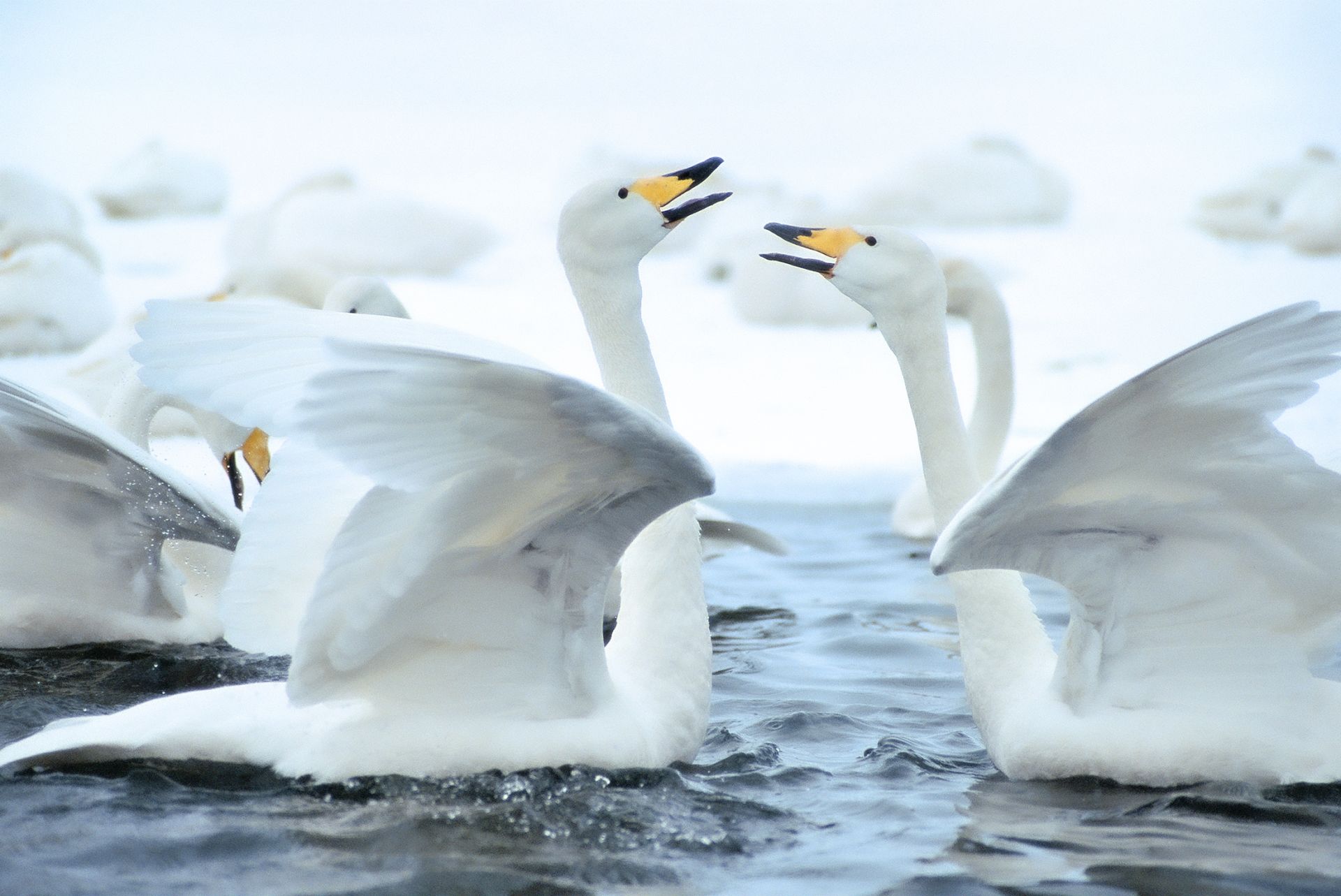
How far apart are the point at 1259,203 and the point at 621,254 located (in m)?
13.5

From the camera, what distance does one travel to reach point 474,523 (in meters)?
3.54

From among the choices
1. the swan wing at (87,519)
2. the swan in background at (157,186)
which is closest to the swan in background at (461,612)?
the swan wing at (87,519)

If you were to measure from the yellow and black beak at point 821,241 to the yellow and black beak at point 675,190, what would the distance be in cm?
21

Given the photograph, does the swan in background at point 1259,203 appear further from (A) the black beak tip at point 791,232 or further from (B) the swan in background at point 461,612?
(B) the swan in background at point 461,612

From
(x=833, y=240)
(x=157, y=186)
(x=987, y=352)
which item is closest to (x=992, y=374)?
(x=987, y=352)

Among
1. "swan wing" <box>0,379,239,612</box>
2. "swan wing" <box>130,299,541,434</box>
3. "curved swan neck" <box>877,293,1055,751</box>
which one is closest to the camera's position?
"swan wing" <box>130,299,541,434</box>

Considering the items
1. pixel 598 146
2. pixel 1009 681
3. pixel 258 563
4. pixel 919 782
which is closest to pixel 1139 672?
pixel 1009 681

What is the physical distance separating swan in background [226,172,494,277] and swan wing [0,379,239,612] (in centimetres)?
933

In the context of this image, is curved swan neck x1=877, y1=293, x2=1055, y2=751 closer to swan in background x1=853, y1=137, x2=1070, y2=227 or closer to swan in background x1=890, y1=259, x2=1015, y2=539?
swan in background x1=890, y1=259, x2=1015, y2=539

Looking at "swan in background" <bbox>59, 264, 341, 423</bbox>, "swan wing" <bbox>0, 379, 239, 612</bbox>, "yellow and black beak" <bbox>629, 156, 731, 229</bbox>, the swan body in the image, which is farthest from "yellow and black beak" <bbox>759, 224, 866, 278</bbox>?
the swan body

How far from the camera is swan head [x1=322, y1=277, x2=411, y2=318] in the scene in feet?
19.9

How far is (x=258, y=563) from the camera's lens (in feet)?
13.8

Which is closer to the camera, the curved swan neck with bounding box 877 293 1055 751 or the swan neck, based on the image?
the swan neck

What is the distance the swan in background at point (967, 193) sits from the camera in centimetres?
1686
